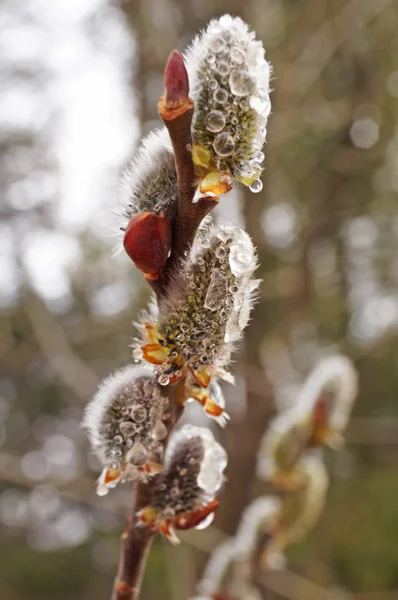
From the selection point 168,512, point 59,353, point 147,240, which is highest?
point 59,353

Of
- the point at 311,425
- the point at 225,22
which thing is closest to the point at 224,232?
the point at 225,22

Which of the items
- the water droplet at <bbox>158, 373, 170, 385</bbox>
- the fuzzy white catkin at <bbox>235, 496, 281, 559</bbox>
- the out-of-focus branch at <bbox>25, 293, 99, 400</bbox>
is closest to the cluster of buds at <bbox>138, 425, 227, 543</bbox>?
the water droplet at <bbox>158, 373, 170, 385</bbox>

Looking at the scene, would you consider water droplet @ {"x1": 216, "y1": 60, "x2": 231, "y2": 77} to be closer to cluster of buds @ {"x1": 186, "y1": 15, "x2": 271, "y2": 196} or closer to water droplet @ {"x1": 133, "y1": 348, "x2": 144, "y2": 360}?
cluster of buds @ {"x1": 186, "y1": 15, "x2": 271, "y2": 196}

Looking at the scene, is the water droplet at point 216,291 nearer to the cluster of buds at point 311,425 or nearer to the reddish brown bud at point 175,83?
the reddish brown bud at point 175,83

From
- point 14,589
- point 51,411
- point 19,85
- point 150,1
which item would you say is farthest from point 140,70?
point 14,589

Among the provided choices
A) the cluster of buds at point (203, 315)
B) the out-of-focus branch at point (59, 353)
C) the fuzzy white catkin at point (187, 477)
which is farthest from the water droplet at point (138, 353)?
the out-of-focus branch at point (59, 353)

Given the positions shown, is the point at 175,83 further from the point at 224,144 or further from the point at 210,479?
the point at 210,479
